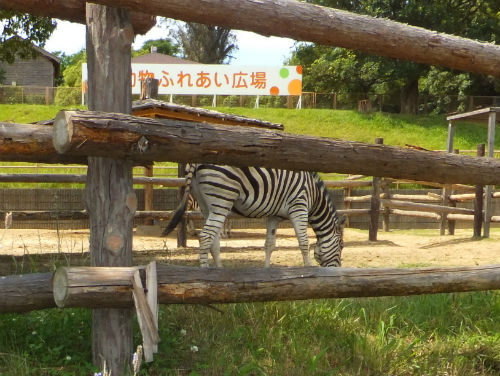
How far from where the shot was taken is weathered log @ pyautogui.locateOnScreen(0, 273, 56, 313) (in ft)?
11.7

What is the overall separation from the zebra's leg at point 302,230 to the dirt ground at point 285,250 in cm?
76

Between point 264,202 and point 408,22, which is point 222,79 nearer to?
point 408,22

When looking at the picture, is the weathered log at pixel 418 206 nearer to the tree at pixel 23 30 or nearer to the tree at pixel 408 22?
the tree at pixel 23 30

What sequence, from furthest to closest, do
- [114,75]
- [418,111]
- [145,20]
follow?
[418,111]
[145,20]
[114,75]

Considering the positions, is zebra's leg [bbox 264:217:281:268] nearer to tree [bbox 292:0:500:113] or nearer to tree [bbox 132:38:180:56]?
tree [bbox 292:0:500:113]

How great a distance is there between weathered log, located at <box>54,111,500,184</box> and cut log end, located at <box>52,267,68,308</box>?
61 centimetres

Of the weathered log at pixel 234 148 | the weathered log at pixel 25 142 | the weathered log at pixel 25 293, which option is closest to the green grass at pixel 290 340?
the weathered log at pixel 25 293

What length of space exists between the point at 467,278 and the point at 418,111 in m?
36.4

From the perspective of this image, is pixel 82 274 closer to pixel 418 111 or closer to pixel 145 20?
pixel 145 20

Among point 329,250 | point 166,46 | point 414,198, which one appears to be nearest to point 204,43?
point 166,46

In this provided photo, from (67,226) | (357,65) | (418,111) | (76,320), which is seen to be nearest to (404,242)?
(67,226)

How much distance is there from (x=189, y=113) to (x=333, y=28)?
3929 millimetres

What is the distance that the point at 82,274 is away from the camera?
11.2ft

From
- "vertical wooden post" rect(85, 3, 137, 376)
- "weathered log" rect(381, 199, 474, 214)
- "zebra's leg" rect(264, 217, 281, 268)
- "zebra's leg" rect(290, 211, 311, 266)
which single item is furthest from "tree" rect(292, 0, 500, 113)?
"vertical wooden post" rect(85, 3, 137, 376)
